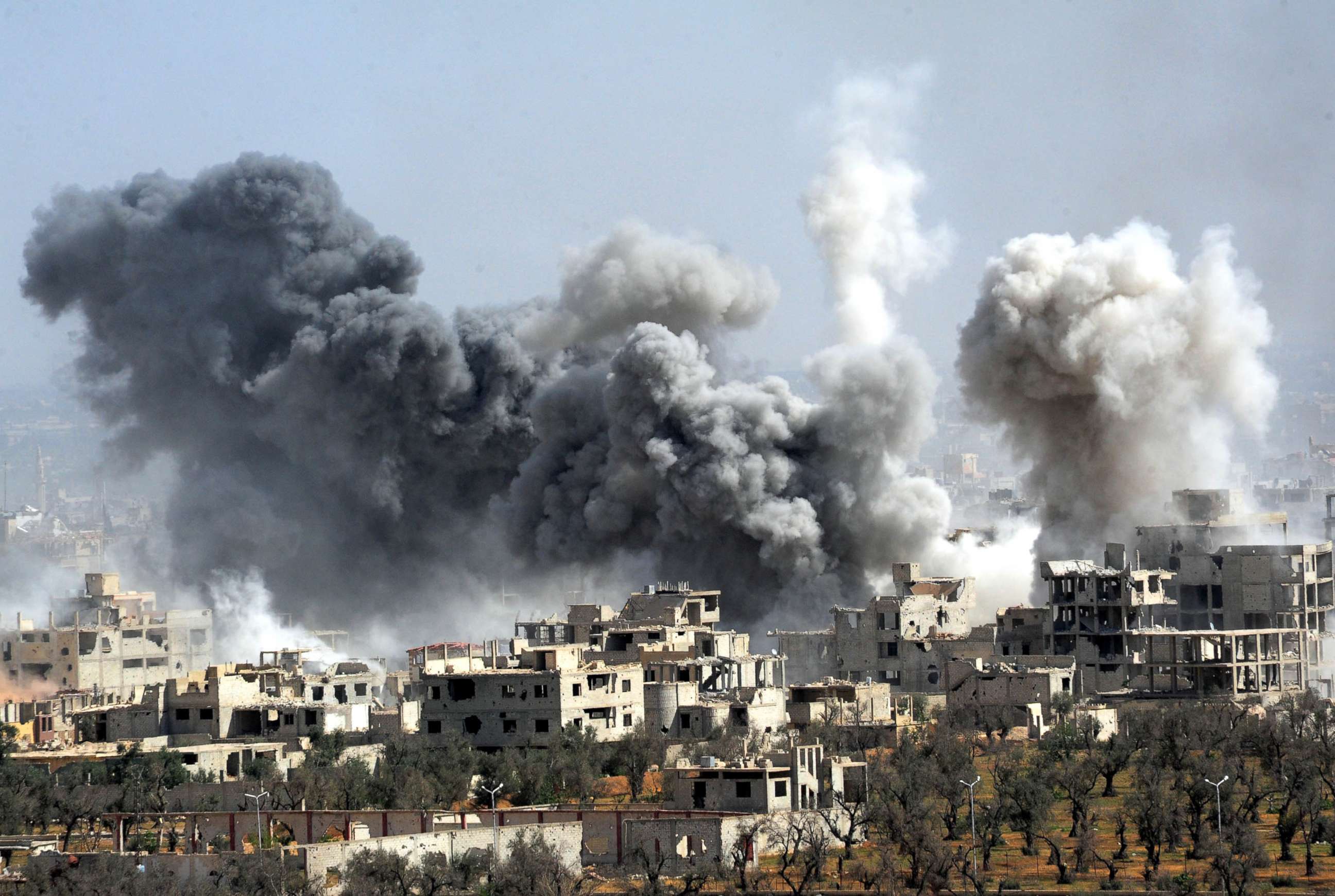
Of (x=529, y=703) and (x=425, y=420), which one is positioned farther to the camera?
(x=425, y=420)

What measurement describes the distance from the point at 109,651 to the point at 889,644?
2501 centimetres

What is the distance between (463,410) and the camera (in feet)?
318

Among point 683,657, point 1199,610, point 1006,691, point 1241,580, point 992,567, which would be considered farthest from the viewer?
point 992,567

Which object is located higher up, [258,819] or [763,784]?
[763,784]

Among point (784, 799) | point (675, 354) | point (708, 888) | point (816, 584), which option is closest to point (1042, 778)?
point (784, 799)

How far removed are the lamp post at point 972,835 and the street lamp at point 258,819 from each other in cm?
1135

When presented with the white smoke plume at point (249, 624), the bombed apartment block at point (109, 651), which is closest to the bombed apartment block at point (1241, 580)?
the white smoke plume at point (249, 624)

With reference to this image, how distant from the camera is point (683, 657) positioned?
6812cm

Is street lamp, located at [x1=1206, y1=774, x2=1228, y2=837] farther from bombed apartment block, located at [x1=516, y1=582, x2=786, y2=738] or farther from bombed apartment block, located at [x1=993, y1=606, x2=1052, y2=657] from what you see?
bombed apartment block, located at [x1=993, y1=606, x2=1052, y2=657]

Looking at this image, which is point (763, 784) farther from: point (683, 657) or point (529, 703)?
point (683, 657)

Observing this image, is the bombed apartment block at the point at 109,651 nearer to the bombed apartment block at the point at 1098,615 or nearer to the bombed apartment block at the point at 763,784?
the bombed apartment block at the point at 1098,615

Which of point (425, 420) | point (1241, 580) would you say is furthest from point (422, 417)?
point (1241, 580)

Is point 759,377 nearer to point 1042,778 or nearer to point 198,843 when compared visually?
point 1042,778

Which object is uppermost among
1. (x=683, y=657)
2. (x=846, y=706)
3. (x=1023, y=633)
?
(x=1023, y=633)
